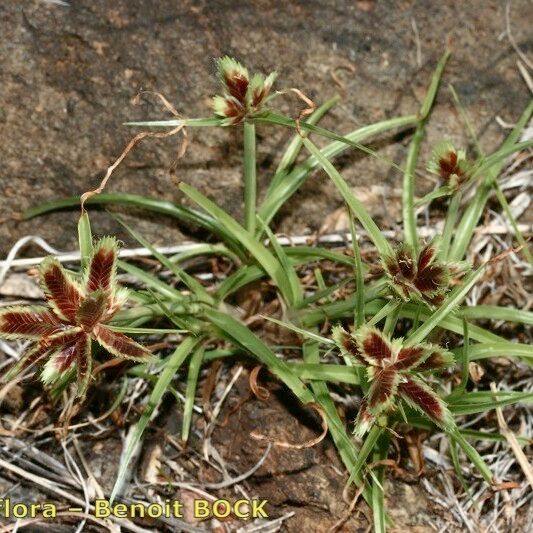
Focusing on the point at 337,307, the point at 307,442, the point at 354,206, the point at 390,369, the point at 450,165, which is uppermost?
the point at 450,165

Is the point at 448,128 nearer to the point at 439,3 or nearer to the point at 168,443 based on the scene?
the point at 439,3

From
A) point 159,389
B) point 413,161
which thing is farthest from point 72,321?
point 413,161

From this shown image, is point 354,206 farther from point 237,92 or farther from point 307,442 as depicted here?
point 307,442

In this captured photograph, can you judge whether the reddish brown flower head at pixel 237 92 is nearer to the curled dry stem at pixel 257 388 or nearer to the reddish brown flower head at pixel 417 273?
the reddish brown flower head at pixel 417 273

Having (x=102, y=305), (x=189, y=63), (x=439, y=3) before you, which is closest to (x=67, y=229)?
(x=189, y=63)

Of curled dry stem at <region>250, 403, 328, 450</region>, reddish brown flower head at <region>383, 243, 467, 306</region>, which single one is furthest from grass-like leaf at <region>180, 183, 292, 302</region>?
reddish brown flower head at <region>383, 243, 467, 306</region>
